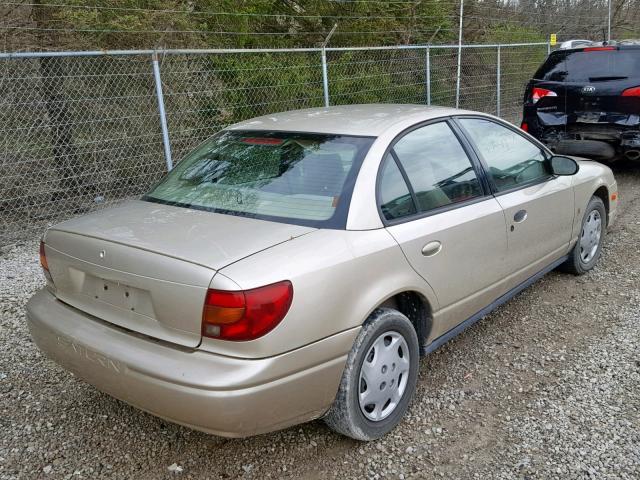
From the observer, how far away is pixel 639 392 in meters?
3.26

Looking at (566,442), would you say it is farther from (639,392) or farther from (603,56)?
(603,56)

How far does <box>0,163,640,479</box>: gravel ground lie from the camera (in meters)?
2.73

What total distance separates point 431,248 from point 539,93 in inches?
221

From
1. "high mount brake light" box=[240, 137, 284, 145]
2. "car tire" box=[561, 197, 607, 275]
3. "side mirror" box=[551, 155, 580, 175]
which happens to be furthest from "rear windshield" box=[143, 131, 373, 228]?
"car tire" box=[561, 197, 607, 275]

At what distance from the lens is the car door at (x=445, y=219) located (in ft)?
9.80

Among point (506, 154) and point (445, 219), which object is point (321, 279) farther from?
point (506, 154)

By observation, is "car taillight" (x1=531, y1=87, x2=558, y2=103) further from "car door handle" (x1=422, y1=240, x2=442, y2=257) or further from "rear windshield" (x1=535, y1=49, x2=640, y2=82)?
"car door handle" (x1=422, y1=240, x2=442, y2=257)

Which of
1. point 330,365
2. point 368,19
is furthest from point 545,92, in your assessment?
point 330,365

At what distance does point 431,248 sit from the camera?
304 cm

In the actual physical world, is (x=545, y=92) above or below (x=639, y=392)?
above

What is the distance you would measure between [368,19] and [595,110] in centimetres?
492

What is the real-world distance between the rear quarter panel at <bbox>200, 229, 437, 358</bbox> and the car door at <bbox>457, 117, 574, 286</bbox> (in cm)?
124

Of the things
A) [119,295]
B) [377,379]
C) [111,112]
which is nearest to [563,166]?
[377,379]

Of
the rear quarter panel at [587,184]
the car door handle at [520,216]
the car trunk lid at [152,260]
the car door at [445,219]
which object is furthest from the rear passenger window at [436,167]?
the rear quarter panel at [587,184]
